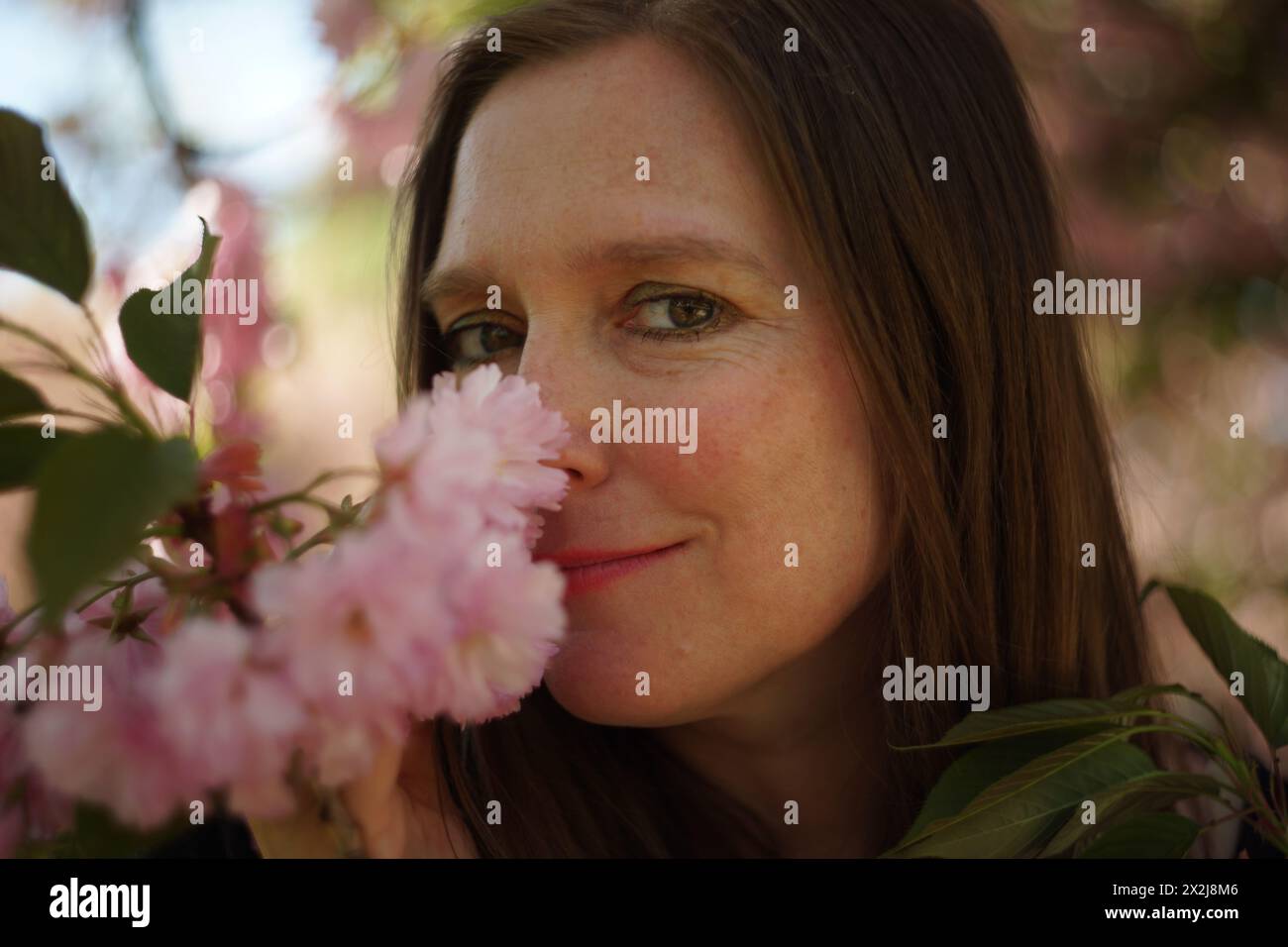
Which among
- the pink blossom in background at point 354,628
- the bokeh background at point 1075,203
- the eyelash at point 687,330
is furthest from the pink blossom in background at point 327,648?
the bokeh background at point 1075,203

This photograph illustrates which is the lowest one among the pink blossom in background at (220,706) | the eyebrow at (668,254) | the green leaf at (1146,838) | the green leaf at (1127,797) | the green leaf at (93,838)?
the green leaf at (1146,838)

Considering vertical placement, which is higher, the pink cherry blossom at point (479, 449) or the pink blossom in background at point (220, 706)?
the pink cherry blossom at point (479, 449)

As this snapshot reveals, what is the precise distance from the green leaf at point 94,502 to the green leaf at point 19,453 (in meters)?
0.09

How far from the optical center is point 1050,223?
1206 millimetres

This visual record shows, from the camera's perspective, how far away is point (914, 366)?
104 cm

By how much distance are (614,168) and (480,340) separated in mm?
275

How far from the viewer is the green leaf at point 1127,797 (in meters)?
0.78

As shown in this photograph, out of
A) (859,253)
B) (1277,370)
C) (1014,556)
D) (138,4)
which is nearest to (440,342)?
(859,253)

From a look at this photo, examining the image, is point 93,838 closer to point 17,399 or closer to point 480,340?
point 17,399

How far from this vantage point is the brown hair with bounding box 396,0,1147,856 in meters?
1.02

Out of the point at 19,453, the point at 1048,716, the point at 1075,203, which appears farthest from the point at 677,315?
the point at 1075,203

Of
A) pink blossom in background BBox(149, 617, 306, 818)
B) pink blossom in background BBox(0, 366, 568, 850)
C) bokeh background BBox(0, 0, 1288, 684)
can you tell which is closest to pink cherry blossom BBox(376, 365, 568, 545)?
pink blossom in background BBox(0, 366, 568, 850)

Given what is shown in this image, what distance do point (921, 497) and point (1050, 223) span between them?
38 centimetres

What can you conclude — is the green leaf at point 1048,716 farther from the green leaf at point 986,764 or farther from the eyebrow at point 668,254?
the eyebrow at point 668,254
